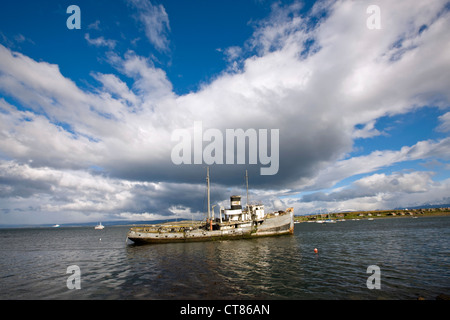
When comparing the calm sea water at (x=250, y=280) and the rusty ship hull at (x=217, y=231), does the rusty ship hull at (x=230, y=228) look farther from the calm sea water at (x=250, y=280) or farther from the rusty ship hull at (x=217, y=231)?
the calm sea water at (x=250, y=280)

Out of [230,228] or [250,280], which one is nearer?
[250,280]

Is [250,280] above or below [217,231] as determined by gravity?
above

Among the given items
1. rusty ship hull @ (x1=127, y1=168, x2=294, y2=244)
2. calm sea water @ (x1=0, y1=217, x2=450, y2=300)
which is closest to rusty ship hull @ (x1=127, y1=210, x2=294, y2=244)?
rusty ship hull @ (x1=127, y1=168, x2=294, y2=244)

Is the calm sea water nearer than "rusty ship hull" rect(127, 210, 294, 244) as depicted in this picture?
Yes

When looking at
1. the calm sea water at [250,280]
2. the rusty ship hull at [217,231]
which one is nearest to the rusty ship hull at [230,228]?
the rusty ship hull at [217,231]

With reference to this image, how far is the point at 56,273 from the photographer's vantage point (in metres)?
23.1

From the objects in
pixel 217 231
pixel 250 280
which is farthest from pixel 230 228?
Result: pixel 250 280

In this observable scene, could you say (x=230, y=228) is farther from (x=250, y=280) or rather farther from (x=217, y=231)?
(x=250, y=280)

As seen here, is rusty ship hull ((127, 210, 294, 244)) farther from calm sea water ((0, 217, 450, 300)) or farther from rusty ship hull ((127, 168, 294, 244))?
calm sea water ((0, 217, 450, 300))

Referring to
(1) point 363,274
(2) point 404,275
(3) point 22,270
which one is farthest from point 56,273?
(2) point 404,275

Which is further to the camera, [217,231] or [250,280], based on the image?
[217,231]
